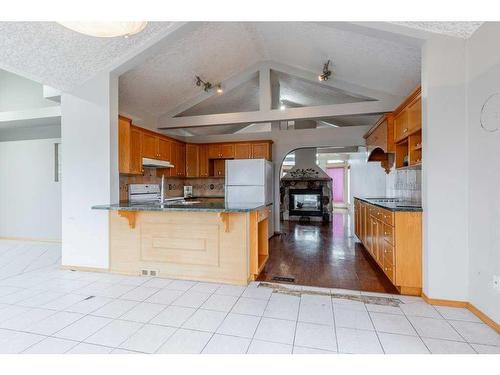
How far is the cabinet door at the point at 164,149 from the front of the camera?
4.89 metres

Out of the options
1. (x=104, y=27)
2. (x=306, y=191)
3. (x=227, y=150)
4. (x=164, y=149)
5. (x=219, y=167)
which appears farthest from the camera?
(x=306, y=191)

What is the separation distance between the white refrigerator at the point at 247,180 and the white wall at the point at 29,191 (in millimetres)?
3572

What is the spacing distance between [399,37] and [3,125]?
7061mm

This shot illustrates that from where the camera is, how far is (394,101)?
13.6 ft

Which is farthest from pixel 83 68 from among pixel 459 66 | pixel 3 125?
pixel 459 66

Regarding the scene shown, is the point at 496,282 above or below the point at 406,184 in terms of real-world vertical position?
below

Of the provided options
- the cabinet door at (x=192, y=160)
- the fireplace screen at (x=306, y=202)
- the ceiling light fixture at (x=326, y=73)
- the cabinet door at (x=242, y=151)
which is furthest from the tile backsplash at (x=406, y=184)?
the cabinet door at (x=192, y=160)

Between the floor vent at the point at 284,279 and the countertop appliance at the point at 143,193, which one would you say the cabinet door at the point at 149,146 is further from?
the floor vent at the point at 284,279

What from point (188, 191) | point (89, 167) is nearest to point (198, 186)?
point (188, 191)

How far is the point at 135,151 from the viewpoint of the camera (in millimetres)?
4160

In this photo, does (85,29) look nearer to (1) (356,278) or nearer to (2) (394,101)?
(1) (356,278)

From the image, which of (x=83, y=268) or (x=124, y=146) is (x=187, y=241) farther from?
(x=124, y=146)

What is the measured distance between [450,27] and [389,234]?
2.05 meters

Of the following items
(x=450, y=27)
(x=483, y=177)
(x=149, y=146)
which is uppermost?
(x=450, y=27)
